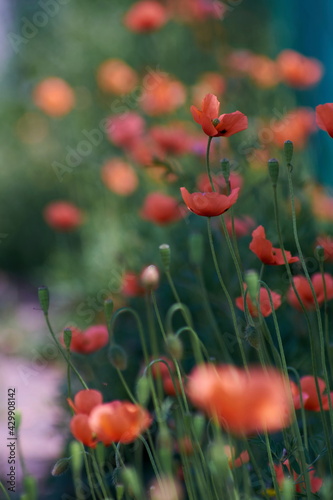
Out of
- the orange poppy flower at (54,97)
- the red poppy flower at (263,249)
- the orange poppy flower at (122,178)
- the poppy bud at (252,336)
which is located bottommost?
the orange poppy flower at (122,178)

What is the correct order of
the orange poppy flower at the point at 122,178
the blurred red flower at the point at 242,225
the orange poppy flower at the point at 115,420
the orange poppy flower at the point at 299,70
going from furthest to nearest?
the orange poppy flower at the point at 122,178, the orange poppy flower at the point at 299,70, the blurred red flower at the point at 242,225, the orange poppy flower at the point at 115,420

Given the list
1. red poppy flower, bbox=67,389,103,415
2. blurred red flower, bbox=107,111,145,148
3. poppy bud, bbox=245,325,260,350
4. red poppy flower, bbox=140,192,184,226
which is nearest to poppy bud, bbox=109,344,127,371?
red poppy flower, bbox=67,389,103,415

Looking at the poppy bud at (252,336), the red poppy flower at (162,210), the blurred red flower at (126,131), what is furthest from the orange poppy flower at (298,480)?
the blurred red flower at (126,131)

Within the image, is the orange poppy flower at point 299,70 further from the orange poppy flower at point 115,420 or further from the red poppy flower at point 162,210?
the orange poppy flower at point 115,420

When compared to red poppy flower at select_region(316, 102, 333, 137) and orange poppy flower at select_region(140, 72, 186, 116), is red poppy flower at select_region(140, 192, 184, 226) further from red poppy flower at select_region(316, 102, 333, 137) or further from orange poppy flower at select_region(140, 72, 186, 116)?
red poppy flower at select_region(316, 102, 333, 137)

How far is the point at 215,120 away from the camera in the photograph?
93 centimetres

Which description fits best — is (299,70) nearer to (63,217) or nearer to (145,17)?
(145,17)

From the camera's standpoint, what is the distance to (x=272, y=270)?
181 cm

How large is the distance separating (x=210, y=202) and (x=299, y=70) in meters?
1.55

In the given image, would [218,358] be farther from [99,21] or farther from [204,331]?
[99,21]

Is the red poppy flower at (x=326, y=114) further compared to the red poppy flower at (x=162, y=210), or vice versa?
the red poppy flower at (x=162, y=210)

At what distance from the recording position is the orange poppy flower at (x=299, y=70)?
229 centimetres

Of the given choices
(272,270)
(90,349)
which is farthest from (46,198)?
(90,349)

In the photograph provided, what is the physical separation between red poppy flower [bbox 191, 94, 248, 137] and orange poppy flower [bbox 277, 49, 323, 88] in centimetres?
143
